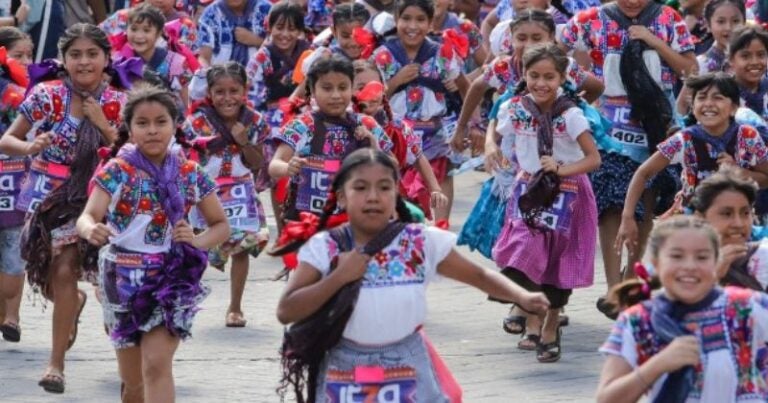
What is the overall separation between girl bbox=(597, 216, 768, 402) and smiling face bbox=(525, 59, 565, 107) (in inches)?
166

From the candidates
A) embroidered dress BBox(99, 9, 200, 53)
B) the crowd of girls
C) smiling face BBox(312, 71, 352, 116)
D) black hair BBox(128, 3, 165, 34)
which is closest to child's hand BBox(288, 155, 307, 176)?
the crowd of girls

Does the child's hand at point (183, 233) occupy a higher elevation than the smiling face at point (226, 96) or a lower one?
lower

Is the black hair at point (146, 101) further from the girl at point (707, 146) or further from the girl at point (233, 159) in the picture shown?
the girl at point (233, 159)

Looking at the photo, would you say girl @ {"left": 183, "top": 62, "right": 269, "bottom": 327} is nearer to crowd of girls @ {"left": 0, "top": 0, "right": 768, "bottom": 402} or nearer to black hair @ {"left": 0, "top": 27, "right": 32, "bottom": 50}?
crowd of girls @ {"left": 0, "top": 0, "right": 768, "bottom": 402}

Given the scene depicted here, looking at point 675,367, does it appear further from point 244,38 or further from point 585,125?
point 244,38

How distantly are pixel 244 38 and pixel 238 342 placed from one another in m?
4.97

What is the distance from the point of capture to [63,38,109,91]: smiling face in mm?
9852

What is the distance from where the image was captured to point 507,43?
512 inches

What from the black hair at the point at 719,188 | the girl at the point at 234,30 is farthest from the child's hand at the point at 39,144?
the girl at the point at 234,30

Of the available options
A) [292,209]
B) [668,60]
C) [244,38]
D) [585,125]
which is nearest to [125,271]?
[292,209]

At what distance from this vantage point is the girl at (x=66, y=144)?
9.87 m

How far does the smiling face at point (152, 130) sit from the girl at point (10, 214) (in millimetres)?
2767

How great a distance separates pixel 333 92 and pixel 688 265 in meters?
4.46

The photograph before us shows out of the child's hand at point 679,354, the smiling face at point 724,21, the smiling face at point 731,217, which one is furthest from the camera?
the smiling face at point 724,21
